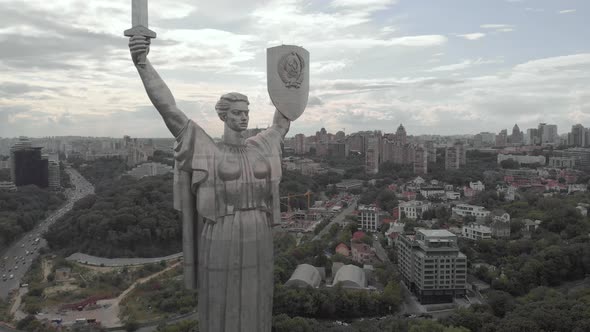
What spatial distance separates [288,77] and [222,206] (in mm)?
1022

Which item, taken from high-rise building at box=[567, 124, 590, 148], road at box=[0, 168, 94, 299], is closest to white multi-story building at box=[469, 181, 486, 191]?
road at box=[0, 168, 94, 299]

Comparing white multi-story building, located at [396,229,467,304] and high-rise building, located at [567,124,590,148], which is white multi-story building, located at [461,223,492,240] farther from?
high-rise building, located at [567,124,590,148]

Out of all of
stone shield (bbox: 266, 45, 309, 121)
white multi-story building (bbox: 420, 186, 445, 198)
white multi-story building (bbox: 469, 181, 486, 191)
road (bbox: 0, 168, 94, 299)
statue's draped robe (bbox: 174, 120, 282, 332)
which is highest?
stone shield (bbox: 266, 45, 309, 121)

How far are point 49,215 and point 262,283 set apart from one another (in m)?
30.7

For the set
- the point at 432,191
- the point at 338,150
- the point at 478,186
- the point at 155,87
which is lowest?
the point at 432,191

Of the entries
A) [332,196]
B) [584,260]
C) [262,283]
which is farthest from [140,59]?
[332,196]

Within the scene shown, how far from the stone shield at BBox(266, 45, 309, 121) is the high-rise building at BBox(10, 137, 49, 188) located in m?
37.5

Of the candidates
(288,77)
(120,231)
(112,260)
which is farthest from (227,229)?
(120,231)

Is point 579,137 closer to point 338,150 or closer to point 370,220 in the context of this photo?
point 338,150

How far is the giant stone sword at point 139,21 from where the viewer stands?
286cm

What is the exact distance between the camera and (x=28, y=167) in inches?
1399

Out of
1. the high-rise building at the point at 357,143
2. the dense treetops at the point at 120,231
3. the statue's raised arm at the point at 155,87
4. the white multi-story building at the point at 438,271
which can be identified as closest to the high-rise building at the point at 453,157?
the high-rise building at the point at 357,143

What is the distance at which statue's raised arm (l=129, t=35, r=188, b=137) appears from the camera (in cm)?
288

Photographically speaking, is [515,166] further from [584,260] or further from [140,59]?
[140,59]
